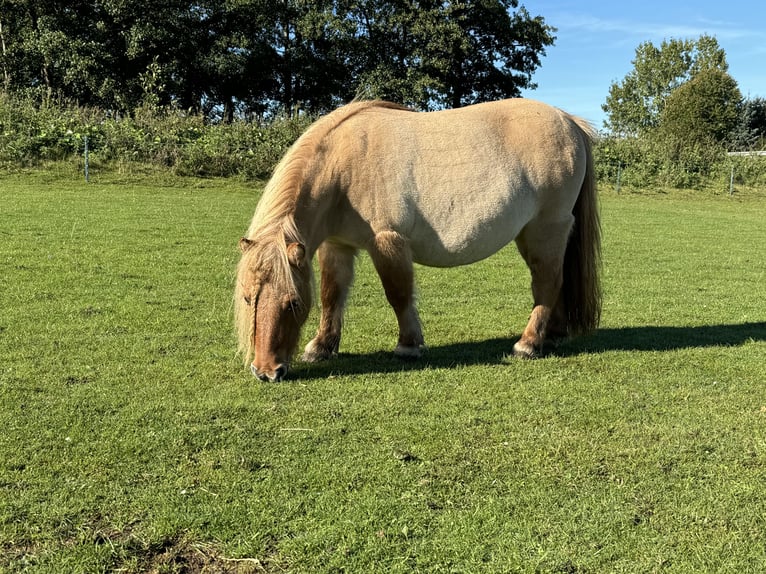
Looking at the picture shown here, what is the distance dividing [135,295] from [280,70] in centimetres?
3516

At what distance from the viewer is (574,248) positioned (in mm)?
6105

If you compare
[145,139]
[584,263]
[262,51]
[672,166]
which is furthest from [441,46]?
[584,263]

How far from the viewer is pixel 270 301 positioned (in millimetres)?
4363

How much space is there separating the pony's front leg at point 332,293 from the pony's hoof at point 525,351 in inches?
64.3

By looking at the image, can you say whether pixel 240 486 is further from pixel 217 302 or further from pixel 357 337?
pixel 217 302

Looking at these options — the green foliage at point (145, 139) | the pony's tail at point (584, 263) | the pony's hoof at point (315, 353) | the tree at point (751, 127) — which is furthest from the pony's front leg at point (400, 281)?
the tree at point (751, 127)

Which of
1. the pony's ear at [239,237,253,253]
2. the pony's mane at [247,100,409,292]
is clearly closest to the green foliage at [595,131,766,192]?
the pony's mane at [247,100,409,292]

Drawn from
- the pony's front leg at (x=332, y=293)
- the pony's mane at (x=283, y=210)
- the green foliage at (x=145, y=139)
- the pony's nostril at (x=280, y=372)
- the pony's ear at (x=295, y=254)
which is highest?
the green foliage at (x=145, y=139)

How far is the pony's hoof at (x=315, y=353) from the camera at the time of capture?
5276mm

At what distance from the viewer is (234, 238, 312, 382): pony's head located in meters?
4.33

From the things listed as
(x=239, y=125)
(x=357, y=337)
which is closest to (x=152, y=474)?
(x=357, y=337)

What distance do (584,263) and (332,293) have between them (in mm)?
2596

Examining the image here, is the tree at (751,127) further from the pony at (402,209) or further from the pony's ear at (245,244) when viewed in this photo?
the pony's ear at (245,244)

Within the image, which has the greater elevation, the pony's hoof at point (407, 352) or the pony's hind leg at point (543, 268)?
the pony's hind leg at point (543, 268)
